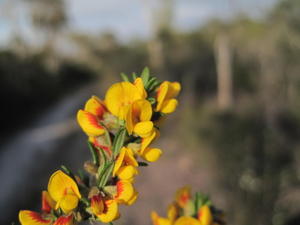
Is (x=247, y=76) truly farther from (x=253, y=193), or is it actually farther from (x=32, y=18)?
(x=253, y=193)

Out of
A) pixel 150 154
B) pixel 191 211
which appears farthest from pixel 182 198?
pixel 150 154

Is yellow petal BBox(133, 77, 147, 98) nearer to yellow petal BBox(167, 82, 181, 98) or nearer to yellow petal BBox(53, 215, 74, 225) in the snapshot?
yellow petal BBox(167, 82, 181, 98)

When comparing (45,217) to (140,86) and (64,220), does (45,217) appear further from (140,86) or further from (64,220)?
(140,86)

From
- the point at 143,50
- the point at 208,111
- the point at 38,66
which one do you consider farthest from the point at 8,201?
the point at 143,50

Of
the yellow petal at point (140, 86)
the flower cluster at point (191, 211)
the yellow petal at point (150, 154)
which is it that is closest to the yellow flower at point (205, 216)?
the flower cluster at point (191, 211)

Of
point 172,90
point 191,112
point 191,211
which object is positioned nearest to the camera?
point 172,90

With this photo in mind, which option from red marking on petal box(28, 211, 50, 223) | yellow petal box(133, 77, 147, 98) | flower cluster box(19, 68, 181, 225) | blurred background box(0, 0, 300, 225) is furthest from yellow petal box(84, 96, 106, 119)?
blurred background box(0, 0, 300, 225)
